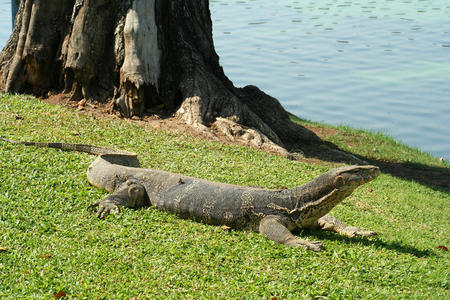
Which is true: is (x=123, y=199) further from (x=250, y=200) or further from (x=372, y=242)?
(x=372, y=242)

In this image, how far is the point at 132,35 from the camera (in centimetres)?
941

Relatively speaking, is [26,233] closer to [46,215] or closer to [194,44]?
[46,215]

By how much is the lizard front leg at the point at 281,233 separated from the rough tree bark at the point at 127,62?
3.94 metres

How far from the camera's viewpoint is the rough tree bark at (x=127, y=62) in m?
9.52

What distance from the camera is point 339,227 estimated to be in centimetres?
600

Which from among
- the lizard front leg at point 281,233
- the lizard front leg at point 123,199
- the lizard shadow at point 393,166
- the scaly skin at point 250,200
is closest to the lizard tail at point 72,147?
the scaly skin at point 250,200

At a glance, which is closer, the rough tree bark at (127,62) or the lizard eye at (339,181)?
the lizard eye at (339,181)

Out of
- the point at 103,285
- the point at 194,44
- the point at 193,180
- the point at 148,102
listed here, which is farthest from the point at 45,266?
the point at 194,44

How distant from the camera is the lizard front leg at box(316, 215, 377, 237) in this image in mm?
5957

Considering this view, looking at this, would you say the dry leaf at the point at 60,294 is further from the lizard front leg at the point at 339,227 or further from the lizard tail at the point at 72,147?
the lizard tail at the point at 72,147

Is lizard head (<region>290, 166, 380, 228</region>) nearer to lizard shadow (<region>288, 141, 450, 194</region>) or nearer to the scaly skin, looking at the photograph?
the scaly skin

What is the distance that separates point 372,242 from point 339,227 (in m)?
0.38

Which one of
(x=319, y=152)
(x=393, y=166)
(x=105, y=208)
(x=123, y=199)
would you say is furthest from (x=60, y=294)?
(x=393, y=166)

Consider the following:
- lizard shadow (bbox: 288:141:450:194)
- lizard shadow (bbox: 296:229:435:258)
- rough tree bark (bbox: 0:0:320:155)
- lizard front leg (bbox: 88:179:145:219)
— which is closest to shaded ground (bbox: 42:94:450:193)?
lizard shadow (bbox: 288:141:450:194)
